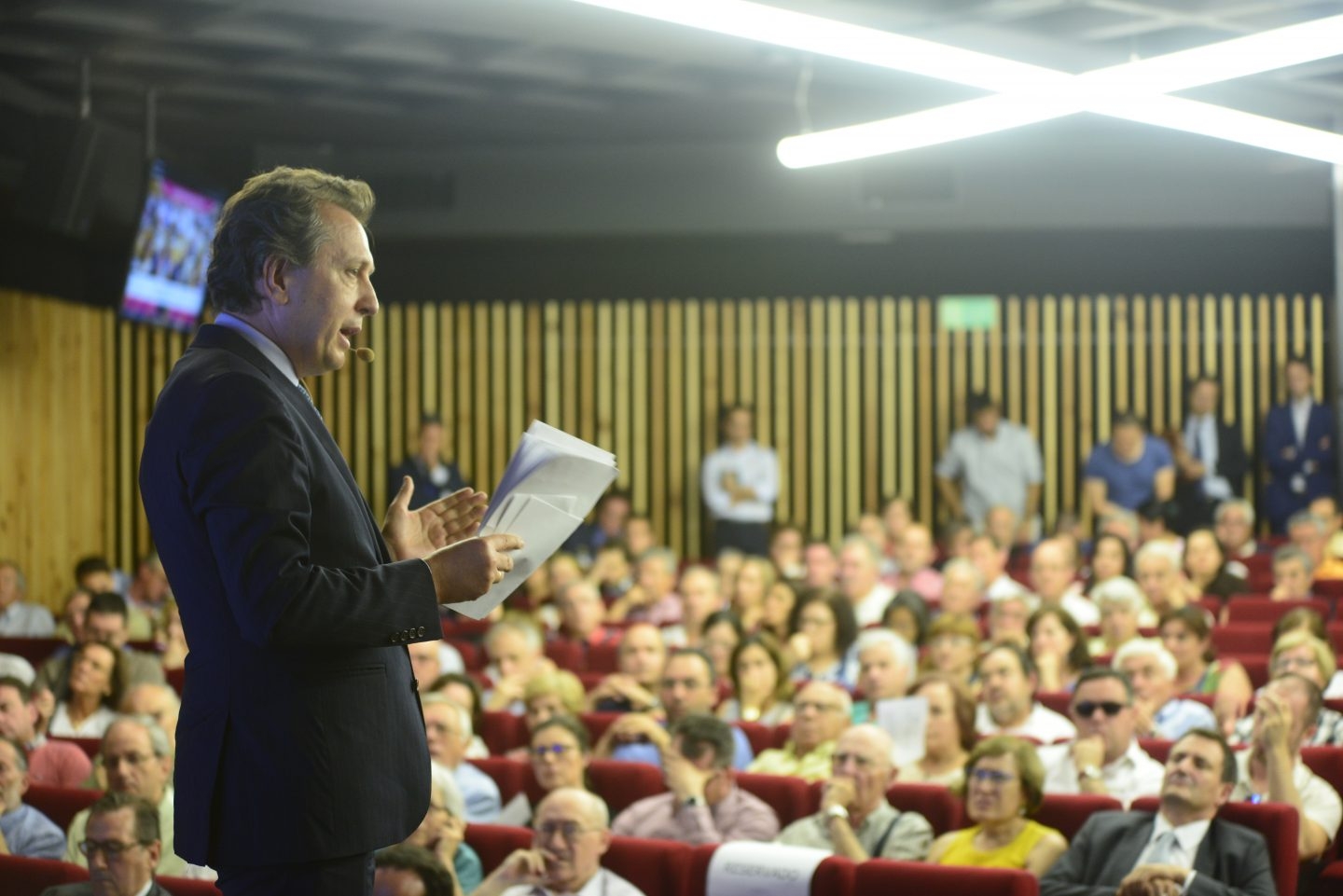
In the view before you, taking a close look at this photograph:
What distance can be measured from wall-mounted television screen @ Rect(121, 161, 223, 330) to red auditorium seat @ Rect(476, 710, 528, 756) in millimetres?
3147

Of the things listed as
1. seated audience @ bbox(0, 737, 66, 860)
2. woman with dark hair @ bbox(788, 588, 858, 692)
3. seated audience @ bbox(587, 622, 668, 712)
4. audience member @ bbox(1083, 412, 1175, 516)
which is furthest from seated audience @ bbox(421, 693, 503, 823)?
audience member @ bbox(1083, 412, 1175, 516)

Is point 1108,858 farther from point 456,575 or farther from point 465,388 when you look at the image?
point 465,388

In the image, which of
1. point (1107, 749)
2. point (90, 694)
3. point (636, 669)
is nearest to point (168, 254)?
point (90, 694)

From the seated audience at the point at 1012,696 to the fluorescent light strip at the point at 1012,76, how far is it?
1859 millimetres

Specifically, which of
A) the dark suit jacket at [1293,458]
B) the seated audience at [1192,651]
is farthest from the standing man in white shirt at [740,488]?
the seated audience at [1192,651]

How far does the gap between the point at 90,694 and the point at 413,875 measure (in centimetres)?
275

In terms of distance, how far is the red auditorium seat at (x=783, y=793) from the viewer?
4715 mm

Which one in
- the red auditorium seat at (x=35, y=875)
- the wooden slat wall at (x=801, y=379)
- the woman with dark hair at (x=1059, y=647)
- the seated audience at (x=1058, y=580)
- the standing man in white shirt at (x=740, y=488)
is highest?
the wooden slat wall at (x=801, y=379)

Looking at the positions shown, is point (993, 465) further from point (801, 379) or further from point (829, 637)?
point (829, 637)

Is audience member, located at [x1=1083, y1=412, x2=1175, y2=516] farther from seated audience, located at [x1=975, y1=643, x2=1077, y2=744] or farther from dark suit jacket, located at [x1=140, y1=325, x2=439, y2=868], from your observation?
dark suit jacket, located at [x1=140, y1=325, x2=439, y2=868]

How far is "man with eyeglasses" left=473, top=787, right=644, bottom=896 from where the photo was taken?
13.2ft

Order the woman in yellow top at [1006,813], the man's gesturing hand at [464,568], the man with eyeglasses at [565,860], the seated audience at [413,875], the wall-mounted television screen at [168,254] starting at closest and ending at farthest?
the man's gesturing hand at [464,568] < the seated audience at [413,875] < the man with eyeglasses at [565,860] < the woman in yellow top at [1006,813] < the wall-mounted television screen at [168,254]

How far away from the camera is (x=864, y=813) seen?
179 inches

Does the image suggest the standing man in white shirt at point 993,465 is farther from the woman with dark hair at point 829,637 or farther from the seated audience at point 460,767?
the seated audience at point 460,767
